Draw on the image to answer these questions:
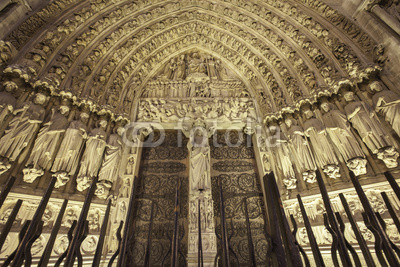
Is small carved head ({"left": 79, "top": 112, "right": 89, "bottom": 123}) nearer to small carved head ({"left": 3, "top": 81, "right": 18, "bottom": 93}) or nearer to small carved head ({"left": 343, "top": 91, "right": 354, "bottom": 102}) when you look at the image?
small carved head ({"left": 3, "top": 81, "right": 18, "bottom": 93})

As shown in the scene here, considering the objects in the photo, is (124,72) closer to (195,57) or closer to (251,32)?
(195,57)

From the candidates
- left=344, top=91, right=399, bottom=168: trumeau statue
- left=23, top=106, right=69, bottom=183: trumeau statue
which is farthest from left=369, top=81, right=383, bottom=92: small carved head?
left=23, top=106, right=69, bottom=183: trumeau statue

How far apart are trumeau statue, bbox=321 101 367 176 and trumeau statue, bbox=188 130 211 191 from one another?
94.1 inches

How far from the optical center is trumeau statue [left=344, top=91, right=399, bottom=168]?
3.03m

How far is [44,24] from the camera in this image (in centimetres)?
433

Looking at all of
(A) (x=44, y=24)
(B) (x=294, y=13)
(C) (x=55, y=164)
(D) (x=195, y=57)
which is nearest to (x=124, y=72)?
(A) (x=44, y=24)

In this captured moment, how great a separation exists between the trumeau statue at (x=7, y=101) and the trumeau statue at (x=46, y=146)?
514mm

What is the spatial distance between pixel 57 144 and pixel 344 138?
16.3 feet

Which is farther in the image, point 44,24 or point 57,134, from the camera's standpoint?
point 44,24

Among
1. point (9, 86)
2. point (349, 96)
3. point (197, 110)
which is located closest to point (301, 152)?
point (349, 96)

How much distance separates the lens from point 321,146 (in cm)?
373

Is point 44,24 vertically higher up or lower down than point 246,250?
higher up

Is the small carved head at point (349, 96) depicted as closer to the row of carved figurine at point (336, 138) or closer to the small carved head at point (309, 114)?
the row of carved figurine at point (336, 138)

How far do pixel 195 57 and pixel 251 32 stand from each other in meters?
1.84
